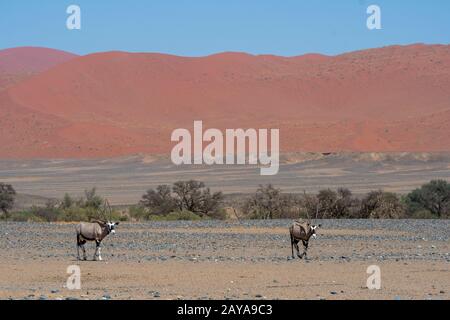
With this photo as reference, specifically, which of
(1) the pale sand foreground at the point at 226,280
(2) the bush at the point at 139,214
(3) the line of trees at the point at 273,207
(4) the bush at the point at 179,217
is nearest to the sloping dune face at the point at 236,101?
(3) the line of trees at the point at 273,207

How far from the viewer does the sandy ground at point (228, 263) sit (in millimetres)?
14828

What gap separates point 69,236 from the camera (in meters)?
27.1

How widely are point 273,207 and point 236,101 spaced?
9080 centimetres

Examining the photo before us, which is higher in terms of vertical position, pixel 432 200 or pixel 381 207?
pixel 432 200

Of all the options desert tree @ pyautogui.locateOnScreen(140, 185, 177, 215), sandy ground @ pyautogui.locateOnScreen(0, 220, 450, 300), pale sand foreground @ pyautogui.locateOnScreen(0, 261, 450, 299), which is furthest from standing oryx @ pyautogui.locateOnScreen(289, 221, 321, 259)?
desert tree @ pyautogui.locateOnScreen(140, 185, 177, 215)

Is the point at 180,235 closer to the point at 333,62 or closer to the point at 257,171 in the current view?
the point at 257,171

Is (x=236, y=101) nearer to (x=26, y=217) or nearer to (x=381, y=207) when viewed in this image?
(x=381, y=207)

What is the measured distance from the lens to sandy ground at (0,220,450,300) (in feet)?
48.6

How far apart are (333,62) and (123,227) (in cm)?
11752

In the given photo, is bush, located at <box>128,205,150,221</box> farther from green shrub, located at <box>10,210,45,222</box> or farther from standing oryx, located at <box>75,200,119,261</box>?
standing oryx, located at <box>75,200,119,261</box>

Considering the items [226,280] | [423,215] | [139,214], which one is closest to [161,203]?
[139,214]

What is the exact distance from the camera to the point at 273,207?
1510 inches

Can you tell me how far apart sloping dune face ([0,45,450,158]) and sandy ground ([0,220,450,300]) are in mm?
66493
